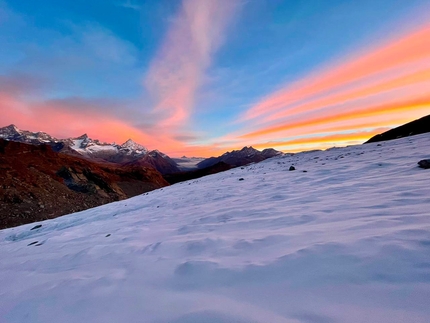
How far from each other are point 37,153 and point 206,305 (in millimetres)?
67498

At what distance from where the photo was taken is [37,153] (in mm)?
52438

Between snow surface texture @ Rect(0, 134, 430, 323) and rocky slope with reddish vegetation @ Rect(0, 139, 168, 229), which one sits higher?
rocky slope with reddish vegetation @ Rect(0, 139, 168, 229)

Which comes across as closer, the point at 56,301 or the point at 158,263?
the point at 56,301

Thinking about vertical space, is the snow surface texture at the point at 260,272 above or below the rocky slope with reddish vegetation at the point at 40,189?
below

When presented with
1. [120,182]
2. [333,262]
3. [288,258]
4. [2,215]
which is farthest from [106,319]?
[120,182]

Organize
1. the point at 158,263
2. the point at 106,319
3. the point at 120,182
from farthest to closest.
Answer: the point at 120,182, the point at 158,263, the point at 106,319

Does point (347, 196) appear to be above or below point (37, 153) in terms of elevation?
below

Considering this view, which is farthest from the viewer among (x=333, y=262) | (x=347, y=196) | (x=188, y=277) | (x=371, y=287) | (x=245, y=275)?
(x=347, y=196)

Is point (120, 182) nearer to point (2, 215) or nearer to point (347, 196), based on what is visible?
point (2, 215)

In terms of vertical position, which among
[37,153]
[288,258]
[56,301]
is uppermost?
[37,153]

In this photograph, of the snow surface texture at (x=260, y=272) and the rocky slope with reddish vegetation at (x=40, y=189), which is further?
the rocky slope with reddish vegetation at (x=40, y=189)

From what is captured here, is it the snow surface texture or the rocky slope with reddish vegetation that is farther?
the rocky slope with reddish vegetation

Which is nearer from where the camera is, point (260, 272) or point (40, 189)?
point (260, 272)

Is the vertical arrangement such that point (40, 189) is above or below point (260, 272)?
above
